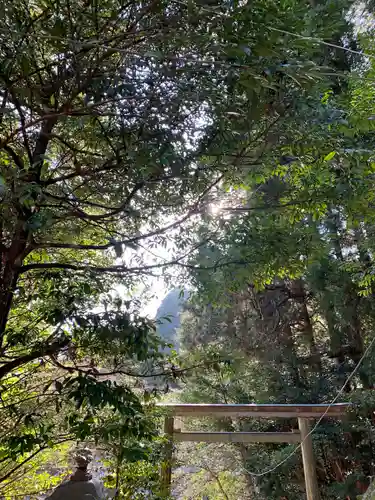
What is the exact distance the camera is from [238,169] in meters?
1.33

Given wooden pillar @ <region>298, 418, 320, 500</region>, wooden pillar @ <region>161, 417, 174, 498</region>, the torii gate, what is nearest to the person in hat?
wooden pillar @ <region>161, 417, 174, 498</region>

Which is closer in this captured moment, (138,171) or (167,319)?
(138,171)

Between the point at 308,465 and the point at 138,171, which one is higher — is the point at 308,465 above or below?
below

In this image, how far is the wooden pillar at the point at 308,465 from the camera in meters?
2.72

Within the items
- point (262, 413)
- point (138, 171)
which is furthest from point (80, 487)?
point (262, 413)

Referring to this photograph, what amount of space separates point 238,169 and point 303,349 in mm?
4128

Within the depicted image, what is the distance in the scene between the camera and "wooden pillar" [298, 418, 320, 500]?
2.72m

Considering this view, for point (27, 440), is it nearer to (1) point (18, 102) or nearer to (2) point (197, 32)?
(1) point (18, 102)

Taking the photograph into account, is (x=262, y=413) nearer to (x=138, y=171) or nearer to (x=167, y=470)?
(x=167, y=470)

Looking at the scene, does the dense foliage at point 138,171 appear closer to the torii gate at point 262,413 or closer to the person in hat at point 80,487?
the person in hat at point 80,487

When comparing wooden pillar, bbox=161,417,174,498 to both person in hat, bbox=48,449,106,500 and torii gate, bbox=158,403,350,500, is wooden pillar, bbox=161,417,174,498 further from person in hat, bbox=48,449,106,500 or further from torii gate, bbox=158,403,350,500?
person in hat, bbox=48,449,106,500

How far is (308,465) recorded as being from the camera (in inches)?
110

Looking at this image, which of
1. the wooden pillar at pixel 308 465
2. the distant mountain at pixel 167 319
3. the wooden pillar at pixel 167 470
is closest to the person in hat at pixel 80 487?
the wooden pillar at pixel 167 470

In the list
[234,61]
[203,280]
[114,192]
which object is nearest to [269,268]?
[203,280]
